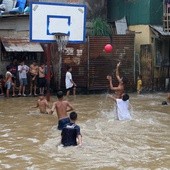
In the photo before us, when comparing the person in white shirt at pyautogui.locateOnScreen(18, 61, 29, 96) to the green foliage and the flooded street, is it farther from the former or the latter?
the green foliage

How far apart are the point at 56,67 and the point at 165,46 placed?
586 cm

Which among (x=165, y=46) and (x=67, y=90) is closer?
(x=67, y=90)

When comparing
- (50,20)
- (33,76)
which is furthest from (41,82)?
(50,20)

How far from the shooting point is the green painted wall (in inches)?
901

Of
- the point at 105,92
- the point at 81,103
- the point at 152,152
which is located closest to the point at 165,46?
the point at 105,92

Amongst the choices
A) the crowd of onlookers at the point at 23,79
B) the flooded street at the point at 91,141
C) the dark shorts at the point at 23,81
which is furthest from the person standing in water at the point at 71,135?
the dark shorts at the point at 23,81

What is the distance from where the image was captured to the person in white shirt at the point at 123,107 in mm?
12250

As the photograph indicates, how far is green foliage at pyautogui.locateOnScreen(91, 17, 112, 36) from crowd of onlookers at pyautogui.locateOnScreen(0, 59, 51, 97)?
10.4ft

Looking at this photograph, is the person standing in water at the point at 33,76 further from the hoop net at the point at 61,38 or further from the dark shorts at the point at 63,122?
the dark shorts at the point at 63,122

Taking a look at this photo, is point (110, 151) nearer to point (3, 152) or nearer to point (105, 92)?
point (3, 152)

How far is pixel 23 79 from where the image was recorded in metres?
20.3

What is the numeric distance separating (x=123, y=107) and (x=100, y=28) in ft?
34.7

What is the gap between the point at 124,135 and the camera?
11.3 m

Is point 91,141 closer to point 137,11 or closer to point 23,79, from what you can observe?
point 23,79
